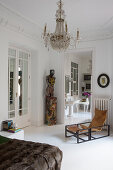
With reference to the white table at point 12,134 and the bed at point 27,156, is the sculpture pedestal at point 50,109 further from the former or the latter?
the bed at point 27,156

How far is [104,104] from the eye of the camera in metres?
5.11

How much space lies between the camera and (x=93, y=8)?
11.9 ft

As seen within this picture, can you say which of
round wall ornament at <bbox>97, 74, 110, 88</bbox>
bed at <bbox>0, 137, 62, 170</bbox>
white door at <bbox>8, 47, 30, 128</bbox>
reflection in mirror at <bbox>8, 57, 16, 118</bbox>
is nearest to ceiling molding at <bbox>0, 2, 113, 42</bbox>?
white door at <bbox>8, 47, 30, 128</bbox>

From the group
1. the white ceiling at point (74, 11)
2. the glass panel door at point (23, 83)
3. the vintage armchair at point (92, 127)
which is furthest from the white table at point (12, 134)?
the white ceiling at point (74, 11)

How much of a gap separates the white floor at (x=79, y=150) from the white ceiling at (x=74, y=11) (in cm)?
325

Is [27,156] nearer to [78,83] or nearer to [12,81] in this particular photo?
[12,81]

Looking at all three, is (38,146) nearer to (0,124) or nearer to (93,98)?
(0,124)

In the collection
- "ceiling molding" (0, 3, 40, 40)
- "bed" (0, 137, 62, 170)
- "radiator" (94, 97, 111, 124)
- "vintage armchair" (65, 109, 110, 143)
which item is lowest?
"vintage armchair" (65, 109, 110, 143)

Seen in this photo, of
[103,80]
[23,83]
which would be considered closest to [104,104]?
[103,80]

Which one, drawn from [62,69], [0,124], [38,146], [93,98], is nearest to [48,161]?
[38,146]

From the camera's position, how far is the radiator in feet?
16.5

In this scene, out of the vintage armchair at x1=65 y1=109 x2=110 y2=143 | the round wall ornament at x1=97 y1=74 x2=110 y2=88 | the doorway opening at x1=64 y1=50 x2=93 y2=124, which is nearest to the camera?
the vintage armchair at x1=65 y1=109 x2=110 y2=143

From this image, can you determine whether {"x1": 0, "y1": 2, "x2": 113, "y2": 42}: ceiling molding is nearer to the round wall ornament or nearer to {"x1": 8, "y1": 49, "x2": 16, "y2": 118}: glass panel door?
{"x1": 8, "y1": 49, "x2": 16, "y2": 118}: glass panel door

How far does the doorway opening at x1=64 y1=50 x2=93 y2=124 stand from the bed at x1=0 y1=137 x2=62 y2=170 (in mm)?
4894
